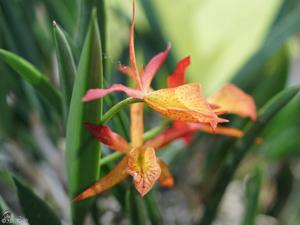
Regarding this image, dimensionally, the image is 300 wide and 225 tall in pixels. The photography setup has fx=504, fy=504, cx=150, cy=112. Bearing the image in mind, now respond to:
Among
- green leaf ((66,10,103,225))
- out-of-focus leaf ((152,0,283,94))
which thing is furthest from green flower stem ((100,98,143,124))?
out-of-focus leaf ((152,0,283,94))

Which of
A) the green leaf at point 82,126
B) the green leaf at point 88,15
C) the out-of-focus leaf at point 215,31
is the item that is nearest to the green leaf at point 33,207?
the green leaf at point 82,126

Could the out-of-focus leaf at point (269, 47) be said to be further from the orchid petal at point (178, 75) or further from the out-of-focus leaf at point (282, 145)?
the orchid petal at point (178, 75)

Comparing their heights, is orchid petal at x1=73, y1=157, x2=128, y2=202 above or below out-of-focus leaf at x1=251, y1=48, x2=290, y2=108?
above

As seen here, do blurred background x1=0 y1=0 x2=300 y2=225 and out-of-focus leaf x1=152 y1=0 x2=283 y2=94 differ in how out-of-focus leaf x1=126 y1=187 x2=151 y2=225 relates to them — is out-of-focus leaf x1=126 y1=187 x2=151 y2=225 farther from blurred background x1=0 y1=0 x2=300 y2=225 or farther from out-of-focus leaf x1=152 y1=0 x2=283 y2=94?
out-of-focus leaf x1=152 y1=0 x2=283 y2=94

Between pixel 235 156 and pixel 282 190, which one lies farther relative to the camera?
pixel 282 190

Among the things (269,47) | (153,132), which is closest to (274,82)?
(269,47)

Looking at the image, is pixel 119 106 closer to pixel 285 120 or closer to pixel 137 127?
pixel 137 127
